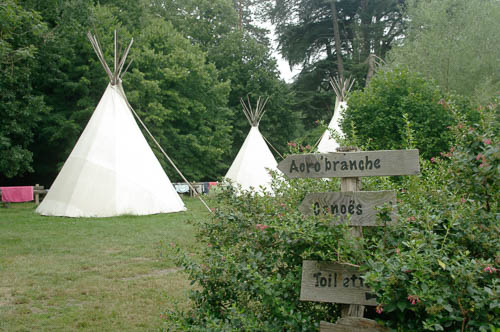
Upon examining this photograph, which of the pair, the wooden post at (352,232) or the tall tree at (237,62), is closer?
the wooden post at (352,232)

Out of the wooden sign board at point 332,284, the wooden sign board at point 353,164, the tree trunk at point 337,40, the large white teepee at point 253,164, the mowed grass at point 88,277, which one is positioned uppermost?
the tree trunk at point 337,40

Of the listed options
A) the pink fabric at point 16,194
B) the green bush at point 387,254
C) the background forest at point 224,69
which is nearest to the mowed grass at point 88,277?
the green bush at point 387,254

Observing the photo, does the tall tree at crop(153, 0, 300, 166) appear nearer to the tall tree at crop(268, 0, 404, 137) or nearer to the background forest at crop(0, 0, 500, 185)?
the background forest at crop(0, 0, 500, 185)

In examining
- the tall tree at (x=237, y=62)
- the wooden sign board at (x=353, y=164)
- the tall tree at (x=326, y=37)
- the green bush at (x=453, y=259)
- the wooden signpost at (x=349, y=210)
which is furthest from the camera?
the tall tree at (x=237, y=62)

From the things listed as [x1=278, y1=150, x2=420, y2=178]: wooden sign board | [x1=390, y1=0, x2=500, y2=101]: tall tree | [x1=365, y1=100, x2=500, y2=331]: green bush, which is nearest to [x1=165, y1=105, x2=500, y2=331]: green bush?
[x1=365, y1=100, x2=500, y2=331]: green bush

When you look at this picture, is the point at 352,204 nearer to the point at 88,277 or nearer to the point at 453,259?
the point at 453,259

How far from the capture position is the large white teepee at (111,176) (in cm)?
964

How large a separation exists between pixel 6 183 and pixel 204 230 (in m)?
18.1

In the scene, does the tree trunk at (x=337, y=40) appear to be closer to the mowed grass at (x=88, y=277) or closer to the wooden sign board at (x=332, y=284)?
the mowed grass at (x=88, y=277)

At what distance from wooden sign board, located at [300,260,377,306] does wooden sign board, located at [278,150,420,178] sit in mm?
522

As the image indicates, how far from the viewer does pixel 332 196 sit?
2.37 m

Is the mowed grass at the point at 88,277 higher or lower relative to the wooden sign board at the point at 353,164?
lower

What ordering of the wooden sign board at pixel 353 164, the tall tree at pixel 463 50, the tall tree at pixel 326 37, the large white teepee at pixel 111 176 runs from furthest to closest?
the tall tree at pixel 326 37
the tall tree at pixel 463 50
the large white teepee at pixel 111 176
the wooden sign board at pixel 353 164

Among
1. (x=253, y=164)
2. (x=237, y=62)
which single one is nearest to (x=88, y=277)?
(x=253, y=164)
